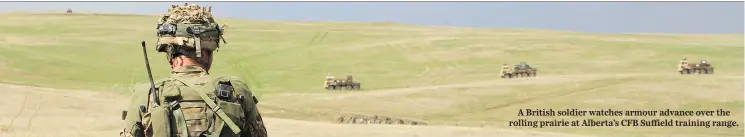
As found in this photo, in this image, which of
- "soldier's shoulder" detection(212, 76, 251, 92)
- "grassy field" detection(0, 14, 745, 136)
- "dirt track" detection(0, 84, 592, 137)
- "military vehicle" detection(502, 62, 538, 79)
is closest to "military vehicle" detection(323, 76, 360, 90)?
"grassy field" detection(0, 14, 745, 136)

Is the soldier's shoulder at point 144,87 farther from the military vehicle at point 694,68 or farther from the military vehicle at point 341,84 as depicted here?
the military vehicle at point 694,68

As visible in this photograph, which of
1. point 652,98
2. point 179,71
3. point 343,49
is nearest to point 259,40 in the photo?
point 343,49

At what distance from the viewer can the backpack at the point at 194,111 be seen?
5.91 m

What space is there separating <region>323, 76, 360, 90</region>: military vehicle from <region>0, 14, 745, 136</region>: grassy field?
1.06m

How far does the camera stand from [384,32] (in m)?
89.6

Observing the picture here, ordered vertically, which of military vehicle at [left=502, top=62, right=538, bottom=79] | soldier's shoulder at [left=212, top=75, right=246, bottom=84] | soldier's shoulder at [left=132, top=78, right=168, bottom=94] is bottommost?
military vehicle at [left=502, top=62, right=538, bottom=79]

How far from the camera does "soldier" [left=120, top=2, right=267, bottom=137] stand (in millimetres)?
5914

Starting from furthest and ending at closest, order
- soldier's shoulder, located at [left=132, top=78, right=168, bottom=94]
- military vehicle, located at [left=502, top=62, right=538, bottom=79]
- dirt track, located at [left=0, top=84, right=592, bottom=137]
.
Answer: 1. military vehicle, located at [left=502, top=62, right=538, bottom=79]
2. dirt track, located at [left=0, top=84, right=592, bottom=137]
3. soldier's shoulder, located at [left=132, top=78, right=168, bottom=94]

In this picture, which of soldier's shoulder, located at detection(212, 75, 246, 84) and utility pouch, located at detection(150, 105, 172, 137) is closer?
utility pouch, located at detection(150, 105, 172, 137)

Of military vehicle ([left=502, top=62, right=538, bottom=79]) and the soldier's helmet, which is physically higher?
the soldier's helmet

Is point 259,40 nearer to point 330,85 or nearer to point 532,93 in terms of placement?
point 330,85

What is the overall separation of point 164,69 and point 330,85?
1184cm

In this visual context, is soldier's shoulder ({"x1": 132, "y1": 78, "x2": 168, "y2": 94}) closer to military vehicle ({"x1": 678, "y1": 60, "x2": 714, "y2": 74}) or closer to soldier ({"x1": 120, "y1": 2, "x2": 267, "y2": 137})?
soldier ({"x1": 120, "y1": 2, "x2": 267, "y2": 137})

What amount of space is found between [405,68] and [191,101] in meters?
56.7
